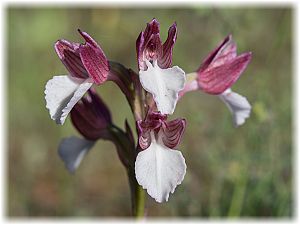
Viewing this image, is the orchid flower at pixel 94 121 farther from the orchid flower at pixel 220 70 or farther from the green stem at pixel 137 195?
the orchid flower at pixel 220 70

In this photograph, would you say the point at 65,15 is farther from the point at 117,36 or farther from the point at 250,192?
the point at 250,192

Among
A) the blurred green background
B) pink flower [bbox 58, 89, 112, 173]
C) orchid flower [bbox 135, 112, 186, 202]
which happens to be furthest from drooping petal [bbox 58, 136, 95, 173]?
the blurred green background

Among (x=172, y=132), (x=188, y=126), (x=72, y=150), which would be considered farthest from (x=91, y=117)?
(x=188, y=126)

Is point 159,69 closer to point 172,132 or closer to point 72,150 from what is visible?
point 172,132

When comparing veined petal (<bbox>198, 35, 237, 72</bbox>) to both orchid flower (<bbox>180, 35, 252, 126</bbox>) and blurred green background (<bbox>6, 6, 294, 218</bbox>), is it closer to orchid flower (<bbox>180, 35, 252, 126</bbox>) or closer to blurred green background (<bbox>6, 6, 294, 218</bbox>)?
orchid flower (<bbox>180, 35, 252, 126</bbox>)

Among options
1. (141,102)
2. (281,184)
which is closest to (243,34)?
(281,184)

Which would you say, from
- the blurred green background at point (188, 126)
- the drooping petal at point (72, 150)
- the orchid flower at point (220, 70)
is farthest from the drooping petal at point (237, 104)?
the blurred green background at point (188, 126)
